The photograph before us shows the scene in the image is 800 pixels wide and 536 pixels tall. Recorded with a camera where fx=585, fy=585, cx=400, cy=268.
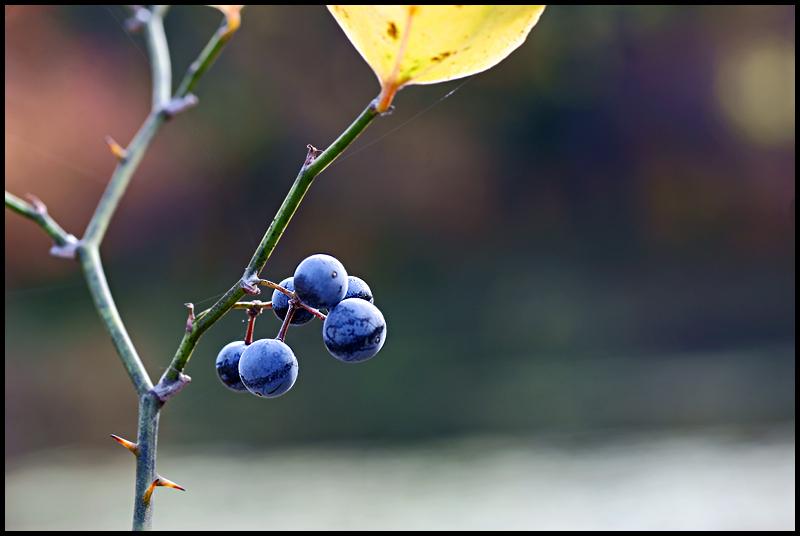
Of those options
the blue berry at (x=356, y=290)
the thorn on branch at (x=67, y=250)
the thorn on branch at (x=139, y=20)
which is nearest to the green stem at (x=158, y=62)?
the thorn on branch at (x=139, y=20)

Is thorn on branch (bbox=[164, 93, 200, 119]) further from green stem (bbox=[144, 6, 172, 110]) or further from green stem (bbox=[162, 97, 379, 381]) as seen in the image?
green stem (bbox=[162, 97, 379, 381])

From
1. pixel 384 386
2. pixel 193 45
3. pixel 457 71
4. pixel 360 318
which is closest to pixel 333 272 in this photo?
pixel 360 318

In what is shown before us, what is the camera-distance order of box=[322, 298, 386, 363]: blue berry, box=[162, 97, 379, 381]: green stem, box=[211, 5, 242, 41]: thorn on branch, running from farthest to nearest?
box=[211, 5, 242, 41]: thorn on branch, box=[322, 298, 386, 363]: blue berry, box=[162, 97, 379, 381]: green stem

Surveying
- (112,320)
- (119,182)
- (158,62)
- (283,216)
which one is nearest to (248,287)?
(283,216)

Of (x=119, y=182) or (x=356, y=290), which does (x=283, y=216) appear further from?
(x=119, y=182)

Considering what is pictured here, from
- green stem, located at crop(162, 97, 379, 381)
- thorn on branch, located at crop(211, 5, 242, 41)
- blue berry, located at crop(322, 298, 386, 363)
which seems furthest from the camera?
thorn on branch, located at crop(211, 5, 242, 41)

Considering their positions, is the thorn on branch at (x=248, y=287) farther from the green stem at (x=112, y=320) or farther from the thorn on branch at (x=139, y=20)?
the thorn on branch at (x=139, y=20)

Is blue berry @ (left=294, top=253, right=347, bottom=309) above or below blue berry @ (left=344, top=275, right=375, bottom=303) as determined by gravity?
below

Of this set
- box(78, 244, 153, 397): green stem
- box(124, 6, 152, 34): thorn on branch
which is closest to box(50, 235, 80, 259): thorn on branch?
box(78, 244, 153, 397): green stem
